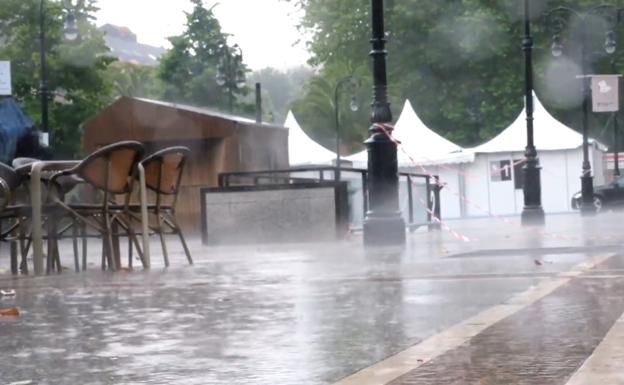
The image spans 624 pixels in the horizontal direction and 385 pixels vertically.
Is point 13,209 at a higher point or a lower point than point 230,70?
lower

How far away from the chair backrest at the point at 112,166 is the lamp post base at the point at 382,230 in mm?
4181

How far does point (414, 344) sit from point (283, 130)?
65.4ft

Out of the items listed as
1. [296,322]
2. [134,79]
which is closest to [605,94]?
[296,322]

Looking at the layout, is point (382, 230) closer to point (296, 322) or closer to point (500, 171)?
point (296, 322)

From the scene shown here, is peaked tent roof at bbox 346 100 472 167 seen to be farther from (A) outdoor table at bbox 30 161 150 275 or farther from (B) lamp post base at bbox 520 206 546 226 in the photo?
(A) outdoor table at bbox 30 161 150 275

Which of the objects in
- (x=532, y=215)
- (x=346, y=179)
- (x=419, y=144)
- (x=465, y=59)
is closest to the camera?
(x=346, y=179)

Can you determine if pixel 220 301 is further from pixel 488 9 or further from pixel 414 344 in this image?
pixel 488 9

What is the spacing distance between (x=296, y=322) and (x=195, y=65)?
218 feet

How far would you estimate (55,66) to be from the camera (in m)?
45.3

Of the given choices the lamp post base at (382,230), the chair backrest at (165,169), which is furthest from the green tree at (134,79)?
the chair backrest at (165,169)

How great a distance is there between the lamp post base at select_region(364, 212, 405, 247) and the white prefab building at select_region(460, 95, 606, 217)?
2964 centimetres

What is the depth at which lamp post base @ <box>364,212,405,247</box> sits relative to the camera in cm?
1495

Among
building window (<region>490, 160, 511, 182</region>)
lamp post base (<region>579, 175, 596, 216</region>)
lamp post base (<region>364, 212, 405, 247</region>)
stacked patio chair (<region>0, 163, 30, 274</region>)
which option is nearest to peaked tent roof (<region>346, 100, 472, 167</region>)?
building window (<region>490, 160, 511, 182</region>)

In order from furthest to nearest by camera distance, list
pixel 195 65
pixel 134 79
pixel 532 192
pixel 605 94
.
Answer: pixel 134 79, pixel 195 65, pixel 605 94, pixel 532 192
